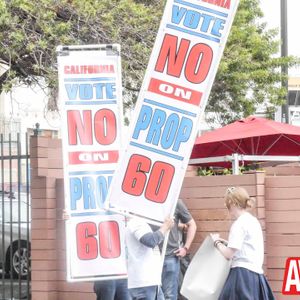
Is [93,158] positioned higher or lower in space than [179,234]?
higher

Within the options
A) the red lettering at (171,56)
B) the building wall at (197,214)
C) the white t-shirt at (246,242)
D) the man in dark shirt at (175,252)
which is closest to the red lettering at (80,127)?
the red lettering at (171,56)

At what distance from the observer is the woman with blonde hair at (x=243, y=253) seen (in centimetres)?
683

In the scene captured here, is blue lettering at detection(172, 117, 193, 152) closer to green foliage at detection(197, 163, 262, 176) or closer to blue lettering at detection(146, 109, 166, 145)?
blue lettering at detection(146, 109, 166, 145)

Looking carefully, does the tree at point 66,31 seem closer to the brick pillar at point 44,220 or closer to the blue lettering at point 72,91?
the brick pillar at point 44,220

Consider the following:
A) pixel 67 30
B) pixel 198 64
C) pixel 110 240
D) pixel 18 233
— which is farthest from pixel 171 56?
pixel 18 233

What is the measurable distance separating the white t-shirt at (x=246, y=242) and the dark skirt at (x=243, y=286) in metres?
0.05

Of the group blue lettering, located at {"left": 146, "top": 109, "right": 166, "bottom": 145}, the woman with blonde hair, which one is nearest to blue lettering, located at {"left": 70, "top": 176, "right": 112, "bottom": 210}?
blue lettering, located at {"left": 146, "top": 109, "right": 166, "bottom": 145}

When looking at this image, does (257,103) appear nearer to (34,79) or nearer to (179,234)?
(34,79)

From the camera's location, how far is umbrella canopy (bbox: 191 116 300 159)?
37.1 ft

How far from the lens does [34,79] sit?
1258cm

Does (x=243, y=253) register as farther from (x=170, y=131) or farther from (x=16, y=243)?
(x=16, y=243)

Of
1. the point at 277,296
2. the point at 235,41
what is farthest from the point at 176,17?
the point at 235,41

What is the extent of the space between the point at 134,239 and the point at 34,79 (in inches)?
238

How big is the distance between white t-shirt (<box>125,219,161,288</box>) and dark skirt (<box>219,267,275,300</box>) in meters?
0.62
